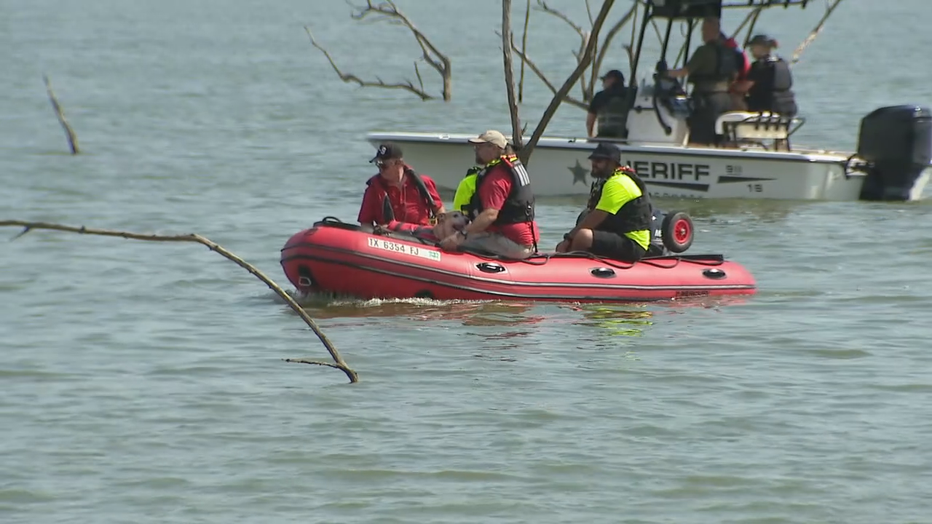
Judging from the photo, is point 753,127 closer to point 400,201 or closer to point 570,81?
point 570,81

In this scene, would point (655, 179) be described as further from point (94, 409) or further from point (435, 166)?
point (94, 409)

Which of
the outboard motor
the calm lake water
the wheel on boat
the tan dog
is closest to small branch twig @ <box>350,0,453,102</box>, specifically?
the calm lake water

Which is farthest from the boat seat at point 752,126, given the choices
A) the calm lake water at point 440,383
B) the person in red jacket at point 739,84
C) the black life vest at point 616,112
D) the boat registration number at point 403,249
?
the boat registration number at point 403,249

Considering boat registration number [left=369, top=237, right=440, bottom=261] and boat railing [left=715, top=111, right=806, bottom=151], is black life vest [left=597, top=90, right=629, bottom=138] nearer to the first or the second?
boat railing [left=715, top=111, right=806, bottom=151]

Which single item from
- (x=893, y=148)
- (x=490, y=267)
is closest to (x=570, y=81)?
(x=893, y=148)

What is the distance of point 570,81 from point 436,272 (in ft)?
17.1

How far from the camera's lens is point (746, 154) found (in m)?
16.1

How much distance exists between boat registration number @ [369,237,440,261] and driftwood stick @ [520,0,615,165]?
178 inches

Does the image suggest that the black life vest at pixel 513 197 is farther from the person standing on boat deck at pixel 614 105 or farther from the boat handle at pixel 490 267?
the person standing on boat deck at pixel 614 105

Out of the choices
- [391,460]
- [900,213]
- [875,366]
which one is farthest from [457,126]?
[391,460]

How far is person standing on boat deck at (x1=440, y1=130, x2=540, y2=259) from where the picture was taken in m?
11.2

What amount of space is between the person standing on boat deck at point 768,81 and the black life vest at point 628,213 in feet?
16.6

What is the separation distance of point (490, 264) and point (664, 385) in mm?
2426

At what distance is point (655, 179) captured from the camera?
54.4ft
